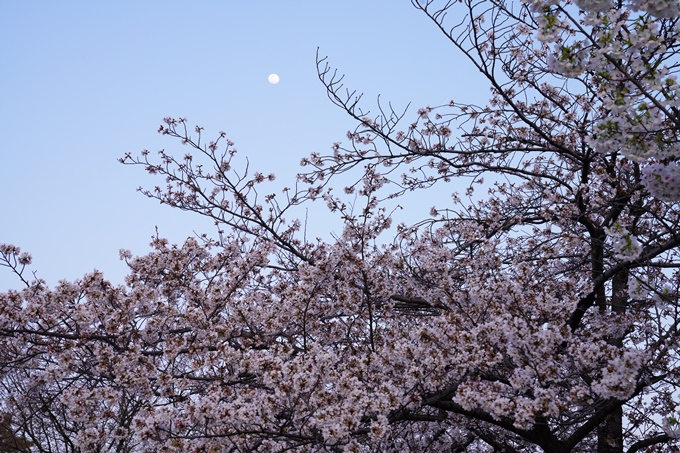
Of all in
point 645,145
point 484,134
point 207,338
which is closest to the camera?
point 645,145

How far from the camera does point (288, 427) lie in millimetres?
4863

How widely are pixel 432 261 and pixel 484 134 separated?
250 centimetres

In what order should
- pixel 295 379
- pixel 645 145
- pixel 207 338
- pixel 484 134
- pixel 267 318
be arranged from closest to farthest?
pixel 645 145 < pixel 295 379 < pixel 207 338 < pixel 267 318 < pixel 484 134

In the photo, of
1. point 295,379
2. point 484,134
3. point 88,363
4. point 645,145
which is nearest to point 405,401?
point 295,379

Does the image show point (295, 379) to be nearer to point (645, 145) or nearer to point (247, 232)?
point (645, 145)

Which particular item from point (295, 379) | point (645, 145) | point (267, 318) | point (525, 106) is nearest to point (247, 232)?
point (267, 318)

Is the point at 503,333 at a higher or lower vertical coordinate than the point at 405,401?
higher

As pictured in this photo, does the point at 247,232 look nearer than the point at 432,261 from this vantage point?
No

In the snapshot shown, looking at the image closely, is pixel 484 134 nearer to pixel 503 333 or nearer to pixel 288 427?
pixel 503 333

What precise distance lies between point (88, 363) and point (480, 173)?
19.0 ft

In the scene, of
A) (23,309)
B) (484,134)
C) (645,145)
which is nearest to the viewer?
(645,145)

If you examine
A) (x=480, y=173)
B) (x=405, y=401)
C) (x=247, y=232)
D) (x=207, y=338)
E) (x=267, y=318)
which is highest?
(x=480, y=173)

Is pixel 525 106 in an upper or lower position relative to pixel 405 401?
upper

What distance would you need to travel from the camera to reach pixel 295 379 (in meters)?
4.45
